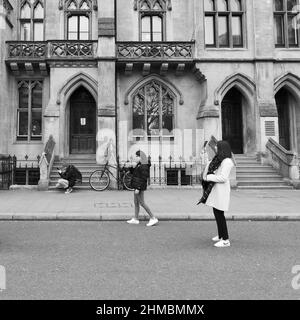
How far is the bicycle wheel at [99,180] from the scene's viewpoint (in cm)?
1402

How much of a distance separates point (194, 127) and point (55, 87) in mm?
7606

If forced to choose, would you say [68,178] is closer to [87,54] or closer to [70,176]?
[70,176]

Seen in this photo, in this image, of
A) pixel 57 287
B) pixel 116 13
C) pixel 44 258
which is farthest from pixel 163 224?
pixel 116 13

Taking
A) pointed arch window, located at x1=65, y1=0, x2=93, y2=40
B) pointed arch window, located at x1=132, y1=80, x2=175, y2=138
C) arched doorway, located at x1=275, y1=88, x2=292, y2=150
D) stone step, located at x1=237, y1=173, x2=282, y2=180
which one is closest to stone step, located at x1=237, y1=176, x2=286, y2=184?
stone step, located at x1=237, y1=173, x2=282, y2=180

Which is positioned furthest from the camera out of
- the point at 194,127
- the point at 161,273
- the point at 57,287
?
the point at 194,127

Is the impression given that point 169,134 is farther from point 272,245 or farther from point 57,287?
point 57,287

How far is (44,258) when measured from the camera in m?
4.96

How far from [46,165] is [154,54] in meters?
7.90

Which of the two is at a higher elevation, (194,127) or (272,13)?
(272,13)

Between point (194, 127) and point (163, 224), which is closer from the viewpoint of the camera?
point (163, 224)

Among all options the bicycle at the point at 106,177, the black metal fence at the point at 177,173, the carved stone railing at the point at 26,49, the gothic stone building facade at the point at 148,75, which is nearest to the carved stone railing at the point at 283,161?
the gothic stone building facade at the point at 148,75

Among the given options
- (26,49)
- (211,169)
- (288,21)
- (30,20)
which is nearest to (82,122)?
(26,49)

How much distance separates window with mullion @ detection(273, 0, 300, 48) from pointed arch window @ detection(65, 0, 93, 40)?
10314mm

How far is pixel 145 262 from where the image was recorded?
15.7ft
